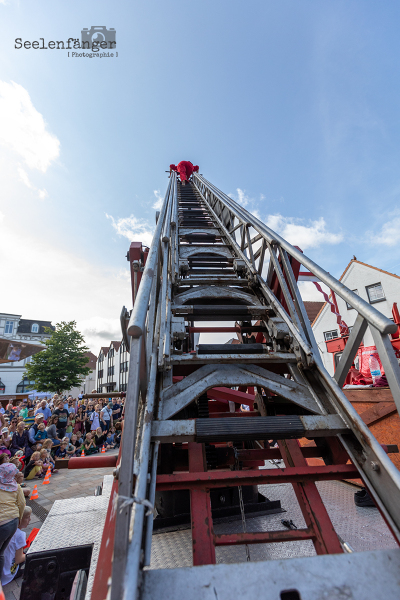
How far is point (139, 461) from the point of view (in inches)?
56.2

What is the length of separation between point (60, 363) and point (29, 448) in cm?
1706

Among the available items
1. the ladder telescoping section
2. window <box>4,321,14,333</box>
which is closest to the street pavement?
the ladder telescoping section

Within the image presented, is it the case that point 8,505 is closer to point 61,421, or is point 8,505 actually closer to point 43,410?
point 61,421

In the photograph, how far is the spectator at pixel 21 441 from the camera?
26.6 ft

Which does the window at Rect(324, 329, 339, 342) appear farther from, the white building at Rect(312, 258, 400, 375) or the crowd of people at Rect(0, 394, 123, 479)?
the crowd of people at Rect(0, 394, 123, 479)

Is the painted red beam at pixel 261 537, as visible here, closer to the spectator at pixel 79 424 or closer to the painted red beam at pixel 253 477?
the painted red beam at pixel 253 477

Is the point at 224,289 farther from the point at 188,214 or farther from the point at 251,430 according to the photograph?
the point at 188,214

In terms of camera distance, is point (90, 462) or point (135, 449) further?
point (90, 462)

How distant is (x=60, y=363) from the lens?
2433 centimetres

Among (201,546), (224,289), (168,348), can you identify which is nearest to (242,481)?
(201,546)

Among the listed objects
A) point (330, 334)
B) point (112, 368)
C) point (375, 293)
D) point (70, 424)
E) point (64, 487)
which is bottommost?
point (64, 487)

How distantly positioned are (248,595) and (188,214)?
25.6 ft

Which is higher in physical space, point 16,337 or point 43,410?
point 16,337

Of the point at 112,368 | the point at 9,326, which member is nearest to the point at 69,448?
the point at 9,326
